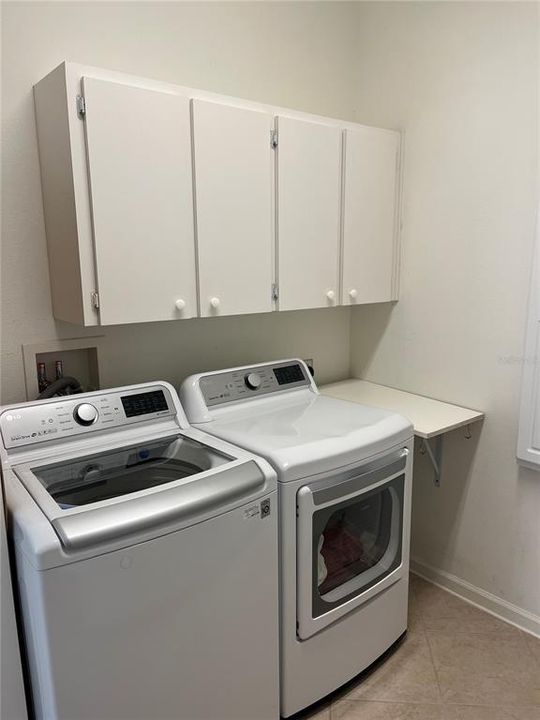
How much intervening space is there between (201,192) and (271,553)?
121 cm

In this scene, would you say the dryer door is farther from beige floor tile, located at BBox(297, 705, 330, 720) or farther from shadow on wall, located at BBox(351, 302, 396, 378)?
shadow on wall, located at BBox(351, 302, 396, 378)

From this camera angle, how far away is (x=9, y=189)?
69.4 inches

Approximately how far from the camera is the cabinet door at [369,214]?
7.37 ft

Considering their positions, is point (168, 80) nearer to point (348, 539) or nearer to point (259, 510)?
point (259, 510)

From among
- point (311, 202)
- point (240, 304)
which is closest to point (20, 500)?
point (240, 304)

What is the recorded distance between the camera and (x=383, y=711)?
183 centimetres

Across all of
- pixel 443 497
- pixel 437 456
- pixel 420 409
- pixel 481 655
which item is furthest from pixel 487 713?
pixel 420 409

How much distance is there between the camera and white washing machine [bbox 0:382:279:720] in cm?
122

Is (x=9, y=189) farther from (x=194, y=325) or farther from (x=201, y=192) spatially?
(x=194, y=325)

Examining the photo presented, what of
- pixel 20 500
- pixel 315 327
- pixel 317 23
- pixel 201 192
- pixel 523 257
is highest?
pixel 317 23

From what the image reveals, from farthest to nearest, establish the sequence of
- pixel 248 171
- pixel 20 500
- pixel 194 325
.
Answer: pixel 194 325, pixel 248 171, pixel 20 500

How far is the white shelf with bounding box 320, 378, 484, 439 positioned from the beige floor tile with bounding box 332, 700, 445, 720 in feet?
3.11

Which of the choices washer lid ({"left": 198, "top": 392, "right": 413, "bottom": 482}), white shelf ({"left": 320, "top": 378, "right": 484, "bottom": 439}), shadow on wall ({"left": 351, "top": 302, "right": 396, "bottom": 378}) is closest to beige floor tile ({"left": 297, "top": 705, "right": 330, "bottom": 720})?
washer lid ({"left": 198, "top": 392, "right": 413, "bottom": 482})

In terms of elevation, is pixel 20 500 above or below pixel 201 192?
below
